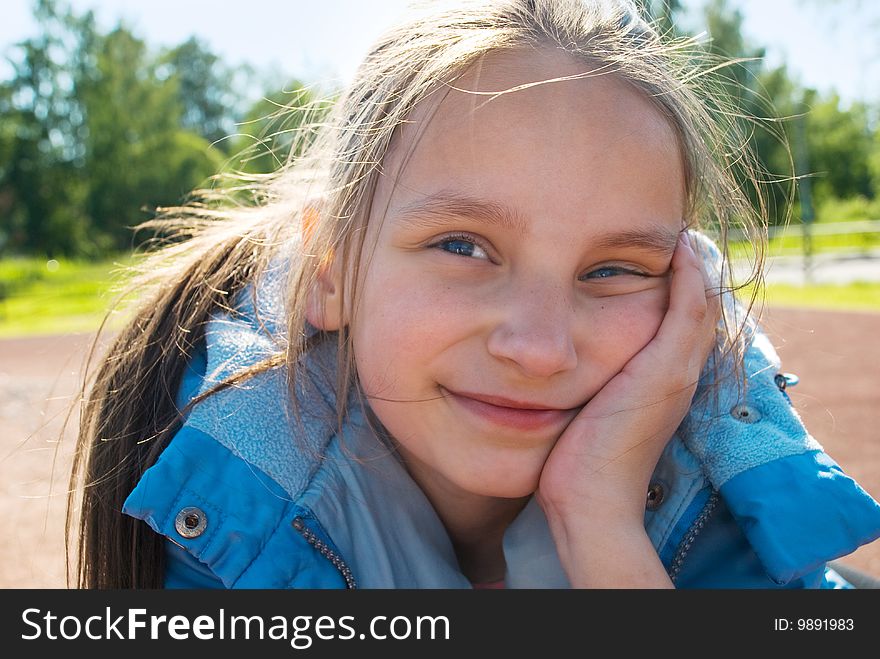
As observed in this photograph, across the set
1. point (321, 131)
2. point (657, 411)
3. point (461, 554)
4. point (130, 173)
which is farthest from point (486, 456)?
point (130, 173)

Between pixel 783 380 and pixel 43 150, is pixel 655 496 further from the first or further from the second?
pixel 43 150

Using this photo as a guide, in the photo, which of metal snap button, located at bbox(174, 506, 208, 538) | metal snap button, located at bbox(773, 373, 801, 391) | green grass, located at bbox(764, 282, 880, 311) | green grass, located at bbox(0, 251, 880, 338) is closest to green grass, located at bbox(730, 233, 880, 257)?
green grass, located at bbox(764, 282, 880, 311)

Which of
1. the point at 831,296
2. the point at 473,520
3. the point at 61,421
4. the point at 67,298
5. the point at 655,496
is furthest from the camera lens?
the point at 67,298

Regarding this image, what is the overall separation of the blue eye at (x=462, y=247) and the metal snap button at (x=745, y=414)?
489 millimetres

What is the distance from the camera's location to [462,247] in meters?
1.05

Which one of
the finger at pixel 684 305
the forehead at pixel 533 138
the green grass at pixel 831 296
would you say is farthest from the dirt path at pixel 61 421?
→ the green grass at pixel 831 296

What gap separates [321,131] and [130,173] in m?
28.2

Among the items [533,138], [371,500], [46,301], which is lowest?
[46,301]

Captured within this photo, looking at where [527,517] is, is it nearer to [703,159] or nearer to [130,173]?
[703,159]

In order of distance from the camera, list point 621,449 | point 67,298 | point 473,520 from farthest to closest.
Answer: point 67,298 < point 473,520 < point 621,449

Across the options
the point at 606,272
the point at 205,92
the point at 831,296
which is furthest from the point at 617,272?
the point at 205,92

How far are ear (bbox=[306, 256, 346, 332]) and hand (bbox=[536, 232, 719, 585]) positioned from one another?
14.8 inches

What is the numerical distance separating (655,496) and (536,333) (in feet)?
1.27

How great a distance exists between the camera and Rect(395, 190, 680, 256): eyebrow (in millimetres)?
986
